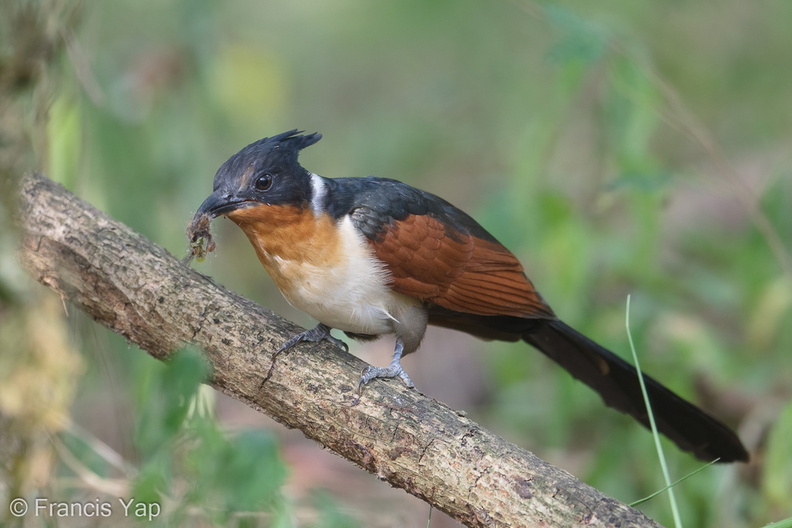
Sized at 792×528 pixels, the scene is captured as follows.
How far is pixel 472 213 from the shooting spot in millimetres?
5867

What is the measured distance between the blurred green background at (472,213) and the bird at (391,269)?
462mm

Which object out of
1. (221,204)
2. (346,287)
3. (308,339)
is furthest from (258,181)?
(308,339)

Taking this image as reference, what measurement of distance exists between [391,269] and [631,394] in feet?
3.93

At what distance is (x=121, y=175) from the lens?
4254 mm

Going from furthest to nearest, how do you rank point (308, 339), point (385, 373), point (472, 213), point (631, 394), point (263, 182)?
point (472, 213), point (631, 394), point (263, 182), point (308, 339), point (385, 373)

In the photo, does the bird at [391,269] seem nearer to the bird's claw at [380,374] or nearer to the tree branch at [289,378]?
the bird's claw at [380,374]

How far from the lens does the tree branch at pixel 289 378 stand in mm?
2256

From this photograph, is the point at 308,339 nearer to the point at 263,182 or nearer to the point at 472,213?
the point at 263,182

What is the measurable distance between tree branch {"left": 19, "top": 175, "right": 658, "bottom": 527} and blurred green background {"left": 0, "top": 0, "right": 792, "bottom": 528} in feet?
0.52

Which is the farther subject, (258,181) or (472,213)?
(472,213)

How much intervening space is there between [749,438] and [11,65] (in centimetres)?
359

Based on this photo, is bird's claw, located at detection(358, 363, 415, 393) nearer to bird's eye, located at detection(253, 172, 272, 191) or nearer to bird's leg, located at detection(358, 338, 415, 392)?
bird's leg, located at detection(358, 338, 415, 392)

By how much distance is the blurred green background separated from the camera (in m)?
2.67

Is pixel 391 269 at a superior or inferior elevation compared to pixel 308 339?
superior
